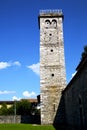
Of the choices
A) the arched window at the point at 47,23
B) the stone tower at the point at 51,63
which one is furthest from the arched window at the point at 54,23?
the arched window at the point at 47,23

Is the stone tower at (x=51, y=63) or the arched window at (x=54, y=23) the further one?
the arched window at (x=54, y=23)

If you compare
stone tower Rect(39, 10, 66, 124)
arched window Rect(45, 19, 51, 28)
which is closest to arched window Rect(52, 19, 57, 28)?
stone tower Rect(39, 10, 66, 124)

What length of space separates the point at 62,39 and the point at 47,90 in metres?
6.76

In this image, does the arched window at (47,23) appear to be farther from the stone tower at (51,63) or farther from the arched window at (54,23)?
the arched window at (54,23)

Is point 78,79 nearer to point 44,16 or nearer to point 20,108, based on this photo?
point 44,16

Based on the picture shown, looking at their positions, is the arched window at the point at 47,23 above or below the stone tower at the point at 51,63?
above

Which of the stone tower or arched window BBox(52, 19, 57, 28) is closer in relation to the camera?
the stone tower

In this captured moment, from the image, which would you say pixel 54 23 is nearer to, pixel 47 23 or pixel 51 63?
pixel 47 23

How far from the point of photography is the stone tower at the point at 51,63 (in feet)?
85.4

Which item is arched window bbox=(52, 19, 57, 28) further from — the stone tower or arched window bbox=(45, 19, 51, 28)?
arched window bbox=(45, 19, 51, 28)

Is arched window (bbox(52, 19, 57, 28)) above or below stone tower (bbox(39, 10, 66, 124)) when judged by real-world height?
above

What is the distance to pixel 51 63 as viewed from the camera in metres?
27.5

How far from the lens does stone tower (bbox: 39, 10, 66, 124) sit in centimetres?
2602

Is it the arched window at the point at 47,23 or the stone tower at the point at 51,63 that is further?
the arched window at the point at 47,23
